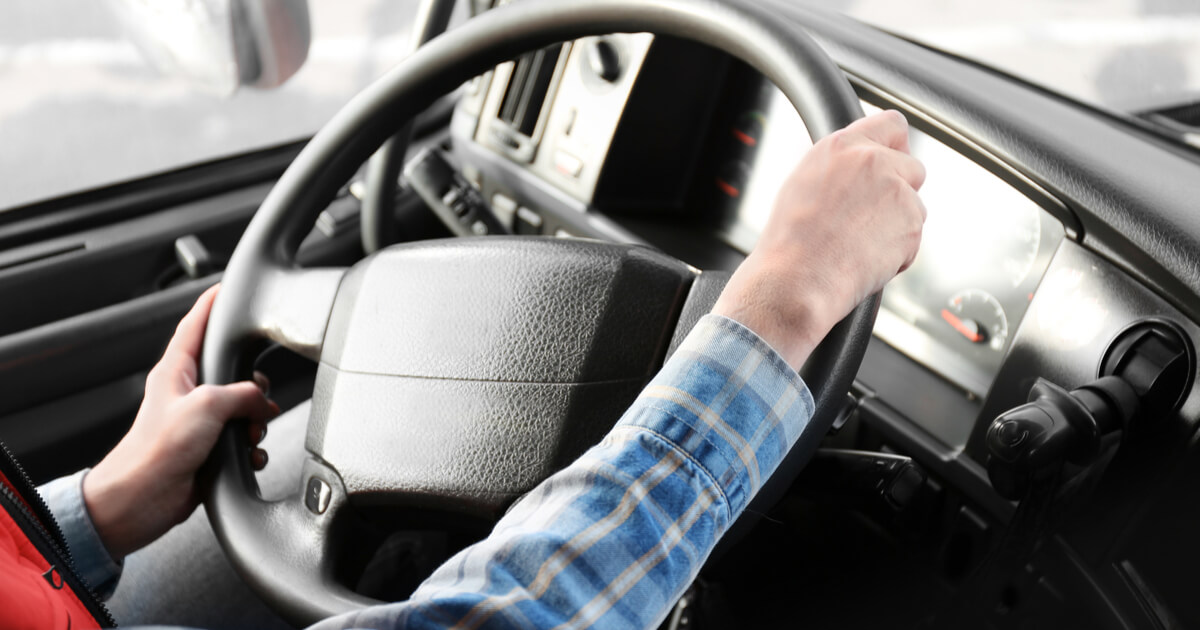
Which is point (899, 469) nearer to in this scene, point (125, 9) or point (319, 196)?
point (319, 196)

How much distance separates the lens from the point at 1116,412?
660 millimetres

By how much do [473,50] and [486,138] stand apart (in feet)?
1.86

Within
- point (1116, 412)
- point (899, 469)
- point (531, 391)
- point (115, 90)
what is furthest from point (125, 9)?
point (1116, 412)

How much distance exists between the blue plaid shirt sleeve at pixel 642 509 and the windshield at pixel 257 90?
0.63 m

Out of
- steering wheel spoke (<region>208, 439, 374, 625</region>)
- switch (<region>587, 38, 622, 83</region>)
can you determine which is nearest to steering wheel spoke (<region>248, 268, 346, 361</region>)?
steering wheel spoke (<region>208, 439, 374, 625</region>)

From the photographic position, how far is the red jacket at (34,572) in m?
0.58

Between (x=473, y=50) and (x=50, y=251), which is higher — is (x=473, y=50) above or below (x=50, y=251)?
above

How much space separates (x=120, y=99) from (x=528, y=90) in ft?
1.87

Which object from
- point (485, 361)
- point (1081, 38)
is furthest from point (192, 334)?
point (1081, 38)

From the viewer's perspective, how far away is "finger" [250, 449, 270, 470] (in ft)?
2.72

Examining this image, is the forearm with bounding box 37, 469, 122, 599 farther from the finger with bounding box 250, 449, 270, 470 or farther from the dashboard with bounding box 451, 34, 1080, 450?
the dashboard with bounding box 451, 34, 1080, 450

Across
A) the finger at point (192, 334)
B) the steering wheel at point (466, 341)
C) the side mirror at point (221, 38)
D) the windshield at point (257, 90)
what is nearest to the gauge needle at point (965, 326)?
the windshield at point (257, 90)

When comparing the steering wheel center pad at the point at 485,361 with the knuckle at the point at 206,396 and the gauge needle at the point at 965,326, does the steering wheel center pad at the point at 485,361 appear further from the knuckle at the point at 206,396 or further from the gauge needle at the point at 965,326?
the gauge needle at the point at 965,326

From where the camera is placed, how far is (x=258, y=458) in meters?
0.83
